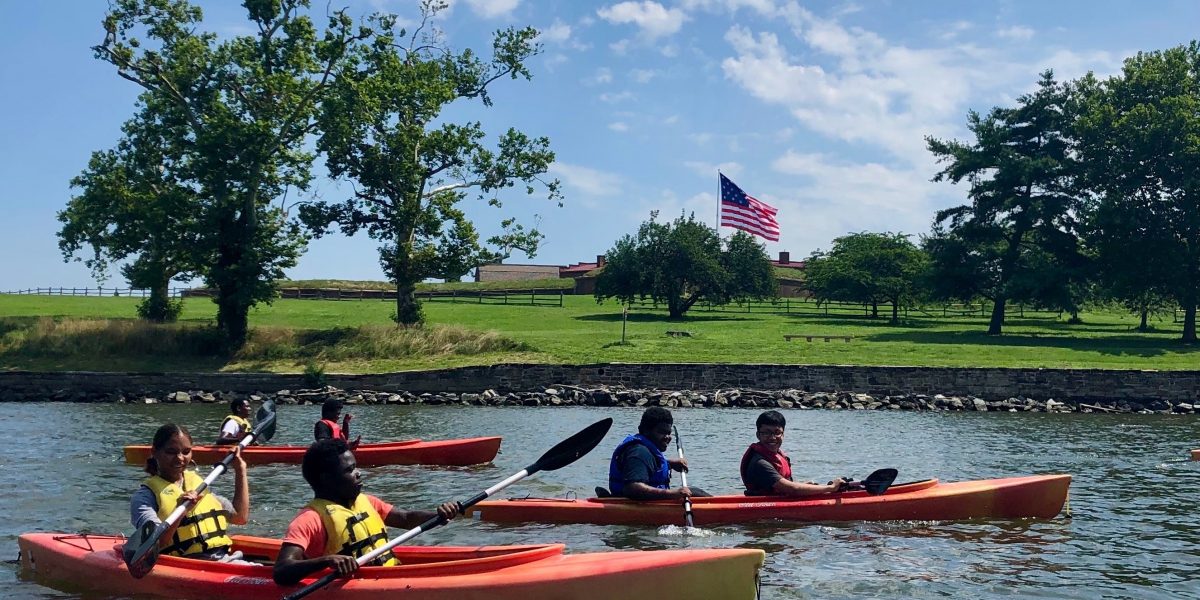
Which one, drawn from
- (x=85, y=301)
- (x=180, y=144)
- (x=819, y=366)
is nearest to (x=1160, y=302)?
(x=819, y=366)

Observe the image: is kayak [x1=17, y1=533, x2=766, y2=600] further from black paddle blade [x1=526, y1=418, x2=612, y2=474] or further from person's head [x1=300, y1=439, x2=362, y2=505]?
black paddle blade [x1=526, y1=418, x2=612, y2=474]

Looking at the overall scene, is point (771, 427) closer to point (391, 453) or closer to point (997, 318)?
point (391, 453)

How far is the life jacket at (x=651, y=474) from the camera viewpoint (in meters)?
12.4

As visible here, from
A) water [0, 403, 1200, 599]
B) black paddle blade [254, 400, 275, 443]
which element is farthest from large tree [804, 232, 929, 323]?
black paddle blade [254, 400, 275, 443]

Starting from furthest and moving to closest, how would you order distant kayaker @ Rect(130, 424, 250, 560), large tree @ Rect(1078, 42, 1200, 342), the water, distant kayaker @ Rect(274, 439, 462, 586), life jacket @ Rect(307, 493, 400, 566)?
1. large tree @ Rect(1078, 42, 1200, 342)
2. the water
3. distant kayaker @ Rect(130, 424, 250, 560)
4. life jacket @ Rect(307, 493, 400, 566)
5. distant kayaker @ Rect(274, 439, 462, 586)

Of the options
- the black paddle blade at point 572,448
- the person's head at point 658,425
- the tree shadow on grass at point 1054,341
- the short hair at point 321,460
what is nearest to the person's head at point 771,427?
the person's head at point 658,425

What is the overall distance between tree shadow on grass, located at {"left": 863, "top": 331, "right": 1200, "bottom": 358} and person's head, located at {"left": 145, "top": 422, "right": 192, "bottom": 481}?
1523 inches

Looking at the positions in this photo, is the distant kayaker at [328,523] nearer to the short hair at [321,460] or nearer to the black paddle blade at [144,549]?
the short hair at [321,460]

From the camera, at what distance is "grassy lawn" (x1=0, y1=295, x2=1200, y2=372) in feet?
123

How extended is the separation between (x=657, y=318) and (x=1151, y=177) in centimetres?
2435

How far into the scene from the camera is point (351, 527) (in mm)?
7414

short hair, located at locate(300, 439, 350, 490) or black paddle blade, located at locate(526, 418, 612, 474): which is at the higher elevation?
short hair, located at locate(300, 439, 350, 490)

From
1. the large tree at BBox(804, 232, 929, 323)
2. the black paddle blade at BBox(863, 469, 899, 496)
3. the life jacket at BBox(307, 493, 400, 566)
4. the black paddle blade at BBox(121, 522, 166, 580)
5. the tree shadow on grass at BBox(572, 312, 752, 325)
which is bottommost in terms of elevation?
the black paddle blade at BBox(863, 469, 899, 496)

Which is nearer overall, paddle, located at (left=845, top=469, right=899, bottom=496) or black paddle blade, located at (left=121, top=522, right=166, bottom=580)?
black paddle blade, located at (left=121, top=522, right=166, bottom=580)
